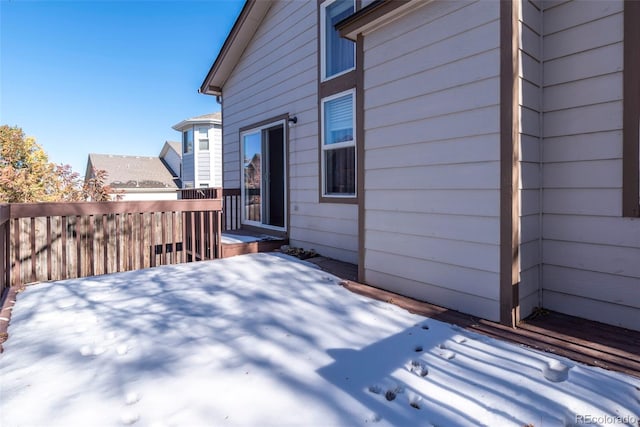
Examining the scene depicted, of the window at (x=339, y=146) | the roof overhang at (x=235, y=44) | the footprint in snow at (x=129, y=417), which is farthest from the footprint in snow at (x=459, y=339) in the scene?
the roof overhang at (x=235, y=44)

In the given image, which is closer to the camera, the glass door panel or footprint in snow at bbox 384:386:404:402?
footprint in snow at bbox 384:386:404:402

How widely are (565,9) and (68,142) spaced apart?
122ft

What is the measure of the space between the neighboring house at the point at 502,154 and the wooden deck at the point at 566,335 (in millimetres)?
101

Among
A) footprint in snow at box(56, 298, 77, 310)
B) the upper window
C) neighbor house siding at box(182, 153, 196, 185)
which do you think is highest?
the upper window

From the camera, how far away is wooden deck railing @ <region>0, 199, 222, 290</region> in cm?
389

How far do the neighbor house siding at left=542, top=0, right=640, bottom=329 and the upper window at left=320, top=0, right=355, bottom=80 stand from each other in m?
2.68

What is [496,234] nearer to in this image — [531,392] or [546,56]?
[531,392]

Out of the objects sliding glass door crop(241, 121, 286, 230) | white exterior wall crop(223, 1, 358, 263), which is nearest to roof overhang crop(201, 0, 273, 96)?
white exterior wall crop(223, 1, 358, 263)

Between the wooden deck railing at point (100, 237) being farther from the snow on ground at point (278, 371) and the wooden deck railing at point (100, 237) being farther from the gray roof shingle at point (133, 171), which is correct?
the gray roof shingle at point (133, 171)

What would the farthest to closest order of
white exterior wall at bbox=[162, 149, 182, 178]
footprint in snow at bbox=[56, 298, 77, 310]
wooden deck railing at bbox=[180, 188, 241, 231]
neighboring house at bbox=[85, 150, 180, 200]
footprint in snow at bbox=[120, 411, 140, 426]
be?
white exterior wall at bbox=[162, 149, 182, 178] → neighboring house at bbox=[85, 150, 180, 200] → wooden deck railing at bbox=[180, 188, 241, 231] → footprint in snow at bbox=[56, 298, 77, 310] → footprint in snow at bbox=[120, 411, 140, 426]

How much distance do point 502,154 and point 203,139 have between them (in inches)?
566

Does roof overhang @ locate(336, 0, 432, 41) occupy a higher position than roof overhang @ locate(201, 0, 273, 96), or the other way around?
roof overhang @ locate(201, 0, 273, 96)

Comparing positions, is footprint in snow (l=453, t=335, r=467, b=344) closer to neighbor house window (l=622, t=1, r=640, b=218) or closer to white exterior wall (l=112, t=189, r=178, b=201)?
neighbor house window (l=622, t=1, r=640, b=218)

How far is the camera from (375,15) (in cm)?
337
